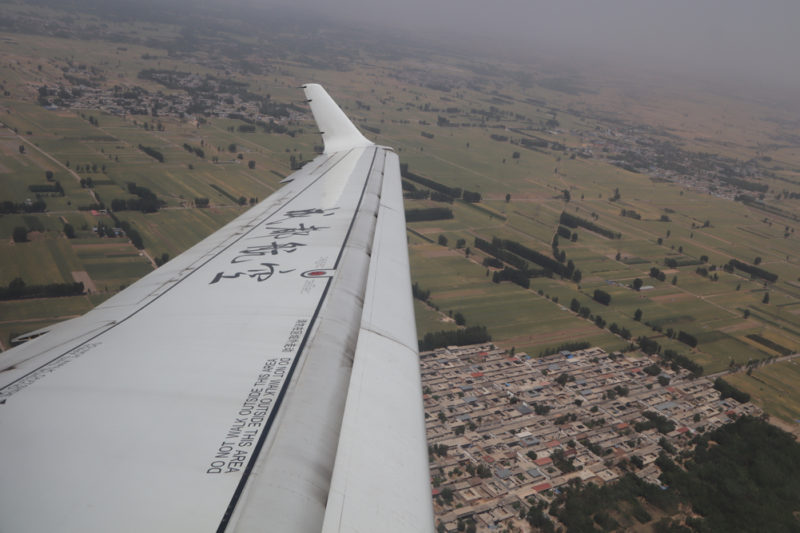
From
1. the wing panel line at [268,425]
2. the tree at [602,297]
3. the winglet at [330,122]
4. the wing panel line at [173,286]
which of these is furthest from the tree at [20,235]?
Answer: the tree at [602,297]

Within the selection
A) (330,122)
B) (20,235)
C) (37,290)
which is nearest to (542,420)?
(330,122)

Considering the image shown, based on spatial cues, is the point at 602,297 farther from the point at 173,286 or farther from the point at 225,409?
the point at 225,409

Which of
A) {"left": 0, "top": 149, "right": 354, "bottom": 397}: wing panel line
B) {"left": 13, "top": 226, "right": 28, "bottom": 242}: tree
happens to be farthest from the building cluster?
{"left": 13, "top": 226, "right": 28, "bottom": 242}: tree

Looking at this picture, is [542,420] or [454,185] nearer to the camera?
[542,420]

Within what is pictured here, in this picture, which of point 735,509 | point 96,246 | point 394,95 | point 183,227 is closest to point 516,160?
point 394,95

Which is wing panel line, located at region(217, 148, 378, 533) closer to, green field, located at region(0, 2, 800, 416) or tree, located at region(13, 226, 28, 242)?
green field, located at region(0, 2, 800, 416)

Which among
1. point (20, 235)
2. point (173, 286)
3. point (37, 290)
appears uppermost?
point (173, 286)
